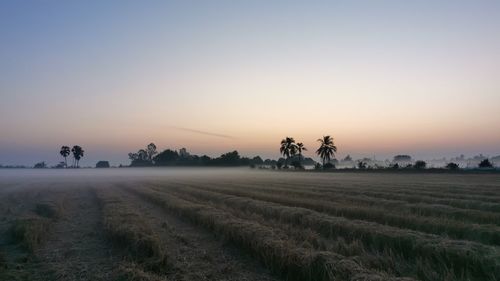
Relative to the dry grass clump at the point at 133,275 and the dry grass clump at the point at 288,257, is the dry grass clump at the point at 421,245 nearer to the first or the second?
the dry grass clump at the point at 288,257

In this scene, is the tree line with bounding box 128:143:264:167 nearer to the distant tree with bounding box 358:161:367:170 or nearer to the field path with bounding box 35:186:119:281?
the distant tree with bounding box 358:161:367:170

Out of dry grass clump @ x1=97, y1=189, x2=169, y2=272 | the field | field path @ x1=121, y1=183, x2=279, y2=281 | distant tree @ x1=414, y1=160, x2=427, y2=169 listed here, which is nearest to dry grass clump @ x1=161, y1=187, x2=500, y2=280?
the field

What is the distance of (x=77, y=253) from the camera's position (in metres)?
11.9

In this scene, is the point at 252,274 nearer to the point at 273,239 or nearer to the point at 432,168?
the point at 273,239

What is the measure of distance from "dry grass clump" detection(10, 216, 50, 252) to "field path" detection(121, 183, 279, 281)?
3.89 metres

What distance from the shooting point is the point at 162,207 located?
74.6ft

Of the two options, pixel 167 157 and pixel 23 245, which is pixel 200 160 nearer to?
pixel 167 157

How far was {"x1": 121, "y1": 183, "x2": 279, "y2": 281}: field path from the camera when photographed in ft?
30.7

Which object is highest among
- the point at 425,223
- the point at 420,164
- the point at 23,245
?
the point at 420,164

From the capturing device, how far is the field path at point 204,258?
368 inches

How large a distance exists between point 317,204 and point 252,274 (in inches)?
464

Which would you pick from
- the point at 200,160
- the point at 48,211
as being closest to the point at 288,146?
the point at 200,160

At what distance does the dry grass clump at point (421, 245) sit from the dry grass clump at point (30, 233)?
879cm

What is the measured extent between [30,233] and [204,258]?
674 cm
